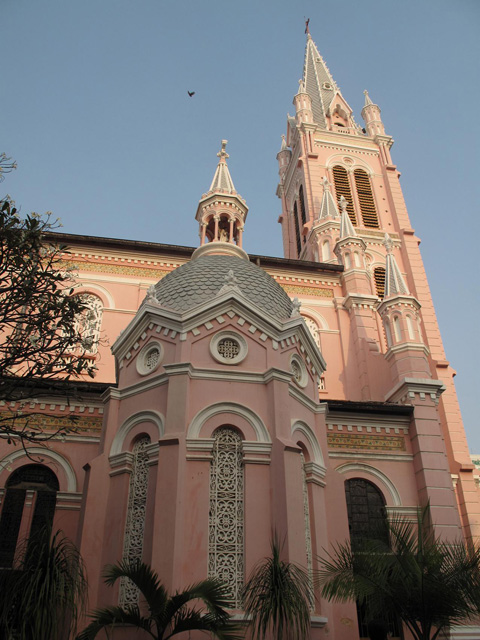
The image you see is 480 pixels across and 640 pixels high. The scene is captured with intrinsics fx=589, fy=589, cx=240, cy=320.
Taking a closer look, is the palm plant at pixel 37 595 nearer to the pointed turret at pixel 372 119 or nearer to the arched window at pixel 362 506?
the arched window at pixel 362 506

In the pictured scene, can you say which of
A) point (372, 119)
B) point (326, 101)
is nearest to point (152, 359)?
point (372, 119)

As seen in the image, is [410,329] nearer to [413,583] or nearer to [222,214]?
[222,214]

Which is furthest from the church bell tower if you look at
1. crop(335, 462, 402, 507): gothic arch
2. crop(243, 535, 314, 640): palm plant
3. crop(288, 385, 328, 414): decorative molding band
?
crop(243, 535, 314, 640): palm plant

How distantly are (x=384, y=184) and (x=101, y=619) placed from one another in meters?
32.6

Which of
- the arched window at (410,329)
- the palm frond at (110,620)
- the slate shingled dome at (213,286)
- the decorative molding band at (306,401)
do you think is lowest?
the palm frond at (110,620)

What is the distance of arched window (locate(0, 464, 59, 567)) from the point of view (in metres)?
13.2

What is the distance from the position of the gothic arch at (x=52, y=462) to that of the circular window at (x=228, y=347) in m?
4.85

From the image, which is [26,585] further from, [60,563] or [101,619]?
[101,619]

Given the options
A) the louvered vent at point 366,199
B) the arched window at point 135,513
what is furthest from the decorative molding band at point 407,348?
the louvered vent at point 366,199

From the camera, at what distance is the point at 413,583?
31.6 ft

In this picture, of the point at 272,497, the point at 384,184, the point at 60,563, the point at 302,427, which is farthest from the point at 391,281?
the point at 384,184

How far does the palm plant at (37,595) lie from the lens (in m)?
7.75

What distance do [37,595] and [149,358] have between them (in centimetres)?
586

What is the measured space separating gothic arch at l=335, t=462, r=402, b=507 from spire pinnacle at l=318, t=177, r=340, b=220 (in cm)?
1763
